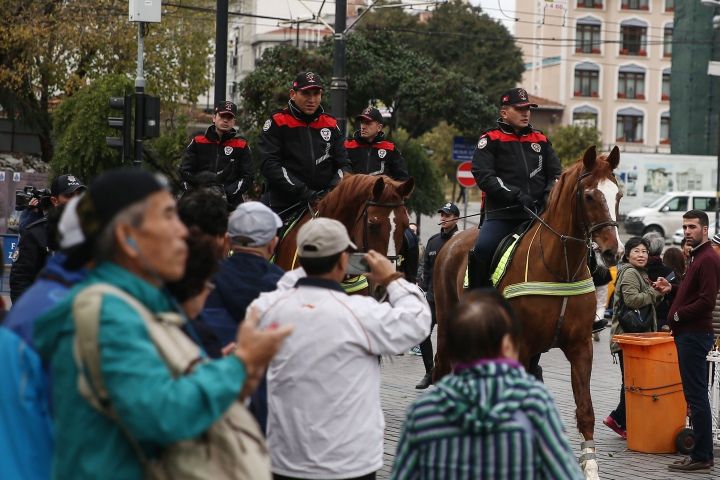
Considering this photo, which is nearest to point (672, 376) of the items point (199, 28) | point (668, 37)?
point (199, 28)

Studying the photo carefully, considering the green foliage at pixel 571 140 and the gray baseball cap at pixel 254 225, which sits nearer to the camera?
the gray baseball cap at pixel 254 225

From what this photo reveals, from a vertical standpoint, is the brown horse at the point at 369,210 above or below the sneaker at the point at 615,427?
above

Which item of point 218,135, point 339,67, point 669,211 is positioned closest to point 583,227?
point 218,135

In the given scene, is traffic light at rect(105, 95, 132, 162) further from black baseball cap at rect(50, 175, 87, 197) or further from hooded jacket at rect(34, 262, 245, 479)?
hooded jacket at rect(34, 262, 245, 479)

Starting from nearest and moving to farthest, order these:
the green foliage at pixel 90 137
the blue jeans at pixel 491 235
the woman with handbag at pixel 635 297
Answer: the blue jeans at pixel 491 235
the woman with handbag at pixel 635 297
the green foliage at pixel 90 137

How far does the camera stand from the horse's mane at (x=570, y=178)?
10.1 meters

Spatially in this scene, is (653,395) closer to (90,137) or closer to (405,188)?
(405,188)

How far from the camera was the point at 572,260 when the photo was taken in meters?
10.3

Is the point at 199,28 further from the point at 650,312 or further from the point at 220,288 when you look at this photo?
the point at 220,288

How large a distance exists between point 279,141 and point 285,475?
243 inches

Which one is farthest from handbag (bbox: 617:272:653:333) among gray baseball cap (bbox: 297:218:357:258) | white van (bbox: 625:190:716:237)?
white van (bbox: 625:190:716:237)

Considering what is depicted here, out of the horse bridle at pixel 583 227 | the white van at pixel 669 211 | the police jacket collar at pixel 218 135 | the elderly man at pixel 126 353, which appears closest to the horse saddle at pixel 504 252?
the horse bridle at pixel 583 227

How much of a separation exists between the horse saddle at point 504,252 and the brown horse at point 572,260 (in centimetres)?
5

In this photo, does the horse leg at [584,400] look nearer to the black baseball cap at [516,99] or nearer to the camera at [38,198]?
the black baseball cap at [516,99]
